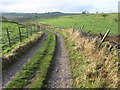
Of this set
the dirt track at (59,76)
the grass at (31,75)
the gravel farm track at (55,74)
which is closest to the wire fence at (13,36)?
the gravel farm track at (55,74)

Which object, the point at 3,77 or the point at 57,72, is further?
the point at 57,72

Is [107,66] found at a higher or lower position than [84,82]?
higher

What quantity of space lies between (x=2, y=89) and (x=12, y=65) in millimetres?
3801

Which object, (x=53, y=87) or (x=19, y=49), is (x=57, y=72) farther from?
(x=19, y=49)

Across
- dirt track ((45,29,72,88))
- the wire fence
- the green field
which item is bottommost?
dirt track ((45,29,72,88))

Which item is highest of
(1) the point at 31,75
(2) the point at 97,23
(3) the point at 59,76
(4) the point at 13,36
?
(2) the point at 97,23

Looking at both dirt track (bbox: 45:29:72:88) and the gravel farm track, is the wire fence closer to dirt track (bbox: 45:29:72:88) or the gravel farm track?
the gravel farm track

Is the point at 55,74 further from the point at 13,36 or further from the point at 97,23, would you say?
the point at 97,23

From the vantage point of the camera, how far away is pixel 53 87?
310 inches

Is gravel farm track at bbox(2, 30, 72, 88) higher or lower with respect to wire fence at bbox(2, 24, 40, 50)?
lower

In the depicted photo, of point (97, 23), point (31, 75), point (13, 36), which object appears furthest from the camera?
point (97, 23)

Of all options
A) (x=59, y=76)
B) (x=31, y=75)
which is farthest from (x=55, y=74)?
(x=31, y=75)

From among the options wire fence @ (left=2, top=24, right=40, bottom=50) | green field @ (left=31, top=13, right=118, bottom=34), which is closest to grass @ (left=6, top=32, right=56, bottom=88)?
wire fence @ (left=2, top=24, right=40, bottom=50)

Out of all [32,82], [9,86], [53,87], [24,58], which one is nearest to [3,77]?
[9,86]
